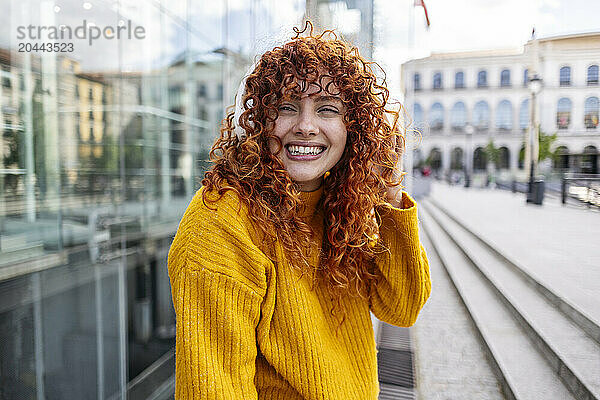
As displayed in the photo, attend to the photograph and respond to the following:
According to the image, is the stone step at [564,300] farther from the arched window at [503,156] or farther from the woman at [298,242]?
the woman at [298,242]

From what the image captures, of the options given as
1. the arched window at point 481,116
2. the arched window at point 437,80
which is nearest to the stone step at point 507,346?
the arched window at point 481,116

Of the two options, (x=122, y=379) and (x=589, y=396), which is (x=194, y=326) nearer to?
(x=589, y=396)

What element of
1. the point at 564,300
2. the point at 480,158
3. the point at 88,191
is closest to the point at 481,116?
the point at 480,158

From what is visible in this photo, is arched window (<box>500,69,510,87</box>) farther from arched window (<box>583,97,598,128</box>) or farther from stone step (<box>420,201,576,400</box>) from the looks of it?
stone step (<box>420,201,576,400</box>)

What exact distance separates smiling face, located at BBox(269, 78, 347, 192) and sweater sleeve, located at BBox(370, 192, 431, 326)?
283mm

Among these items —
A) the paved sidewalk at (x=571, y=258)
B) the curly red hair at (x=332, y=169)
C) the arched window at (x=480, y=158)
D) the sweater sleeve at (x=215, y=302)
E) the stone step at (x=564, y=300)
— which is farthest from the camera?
the arched window at (x=480, y=158)

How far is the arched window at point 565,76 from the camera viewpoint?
172cm

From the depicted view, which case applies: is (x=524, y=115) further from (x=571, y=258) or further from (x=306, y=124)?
(x=306, y=124)

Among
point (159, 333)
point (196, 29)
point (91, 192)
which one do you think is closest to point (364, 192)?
point (91, 192)

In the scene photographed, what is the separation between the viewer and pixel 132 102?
16.4ft

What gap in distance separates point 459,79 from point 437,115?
0.70m

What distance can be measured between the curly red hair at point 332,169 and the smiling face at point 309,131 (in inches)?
1.0

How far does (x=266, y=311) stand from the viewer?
3.38ft

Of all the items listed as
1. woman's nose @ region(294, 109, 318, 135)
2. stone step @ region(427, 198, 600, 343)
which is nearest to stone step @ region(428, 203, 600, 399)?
stone step @ region(427, 198, 600, 343)
